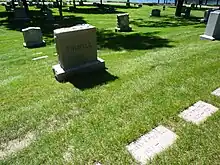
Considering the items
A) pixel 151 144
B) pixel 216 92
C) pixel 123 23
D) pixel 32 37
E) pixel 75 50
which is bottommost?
pixel 32 37

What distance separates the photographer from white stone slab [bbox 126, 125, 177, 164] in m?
3.24

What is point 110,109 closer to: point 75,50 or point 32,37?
point 75,50

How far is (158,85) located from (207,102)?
4.14 feet

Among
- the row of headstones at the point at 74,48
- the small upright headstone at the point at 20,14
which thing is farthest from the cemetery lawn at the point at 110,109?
the small upright headstone at the point at 20,14

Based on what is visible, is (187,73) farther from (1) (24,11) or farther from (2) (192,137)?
(1) (24,11)

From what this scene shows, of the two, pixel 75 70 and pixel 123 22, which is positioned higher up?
pixel 75 70

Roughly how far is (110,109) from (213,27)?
7227 millimetres

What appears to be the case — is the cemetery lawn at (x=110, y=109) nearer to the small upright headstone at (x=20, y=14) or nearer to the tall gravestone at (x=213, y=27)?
the tall gravestone at (x=213, y=27)

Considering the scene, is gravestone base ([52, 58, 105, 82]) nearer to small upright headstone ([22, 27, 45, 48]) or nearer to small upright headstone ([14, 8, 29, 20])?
small upright headstone ([22, 27, 45, 48])

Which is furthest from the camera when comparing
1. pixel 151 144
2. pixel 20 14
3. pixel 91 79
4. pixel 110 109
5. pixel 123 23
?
pixel 20 14

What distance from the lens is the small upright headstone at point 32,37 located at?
11.8 m

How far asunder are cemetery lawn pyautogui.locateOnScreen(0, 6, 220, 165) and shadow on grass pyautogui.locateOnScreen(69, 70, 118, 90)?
28 millimetres

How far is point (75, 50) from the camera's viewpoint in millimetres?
6188

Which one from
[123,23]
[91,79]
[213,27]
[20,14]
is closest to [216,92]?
[91,79]
